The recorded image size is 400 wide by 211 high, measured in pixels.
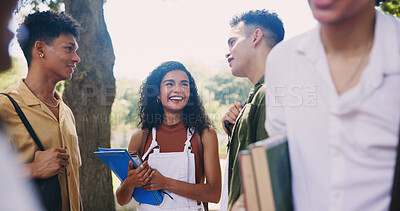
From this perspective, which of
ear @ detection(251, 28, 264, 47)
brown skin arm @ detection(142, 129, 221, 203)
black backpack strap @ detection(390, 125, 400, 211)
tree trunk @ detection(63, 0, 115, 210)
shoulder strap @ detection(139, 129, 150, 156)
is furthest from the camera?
tree trunk @ detection(63, 0, 115, 210)

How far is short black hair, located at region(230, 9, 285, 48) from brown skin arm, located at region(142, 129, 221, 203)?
1011 mm

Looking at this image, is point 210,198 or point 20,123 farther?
point 210,198

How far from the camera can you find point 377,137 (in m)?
1.00

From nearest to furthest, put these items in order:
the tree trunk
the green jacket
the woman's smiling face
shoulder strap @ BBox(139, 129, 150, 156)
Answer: the green jacket
shoulder strap @ BBox(139, 129, 150, 156)
the woman's smiling face
the tree trunk

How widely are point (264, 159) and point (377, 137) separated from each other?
372 mm

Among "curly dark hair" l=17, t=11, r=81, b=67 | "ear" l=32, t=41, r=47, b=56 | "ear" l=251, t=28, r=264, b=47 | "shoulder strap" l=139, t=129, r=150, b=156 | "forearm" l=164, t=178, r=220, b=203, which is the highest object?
"curly dark hair" l=17, t=11, r=81, b=67

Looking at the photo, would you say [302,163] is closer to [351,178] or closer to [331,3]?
[351,178]

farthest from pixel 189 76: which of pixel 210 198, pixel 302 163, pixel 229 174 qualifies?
pixel 302 163

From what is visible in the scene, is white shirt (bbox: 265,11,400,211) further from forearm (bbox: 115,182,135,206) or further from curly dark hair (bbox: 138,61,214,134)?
curly dark hair (bbox: 138,61,214,134)

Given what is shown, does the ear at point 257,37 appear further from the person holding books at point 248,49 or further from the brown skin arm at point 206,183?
the brown skin arm at point 206,183

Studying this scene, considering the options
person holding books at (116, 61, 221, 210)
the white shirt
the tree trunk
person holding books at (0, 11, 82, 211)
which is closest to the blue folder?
person holding books at (116, 61, 221, 210)

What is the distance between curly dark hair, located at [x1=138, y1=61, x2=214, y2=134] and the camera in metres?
3.17

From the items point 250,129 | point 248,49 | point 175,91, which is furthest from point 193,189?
point 248,49

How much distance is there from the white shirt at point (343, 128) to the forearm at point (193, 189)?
1667 millimetres
